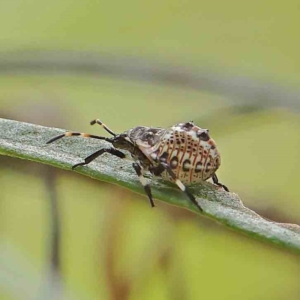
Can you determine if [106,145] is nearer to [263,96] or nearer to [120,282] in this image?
[120,282]

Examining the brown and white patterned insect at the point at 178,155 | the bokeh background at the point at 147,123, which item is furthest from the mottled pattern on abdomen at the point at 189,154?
the bokeh background at the point at 147,123

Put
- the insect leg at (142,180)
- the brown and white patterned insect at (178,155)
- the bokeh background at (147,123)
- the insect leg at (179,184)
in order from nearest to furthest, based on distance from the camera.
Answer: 1. the insect leg at (179,184)
2. the insect leg at (142,180)
3. the brown and white patterned insect at (178,155)
4. the bokeh background at (147,123)

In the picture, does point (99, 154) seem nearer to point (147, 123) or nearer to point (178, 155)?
point (178, 155)

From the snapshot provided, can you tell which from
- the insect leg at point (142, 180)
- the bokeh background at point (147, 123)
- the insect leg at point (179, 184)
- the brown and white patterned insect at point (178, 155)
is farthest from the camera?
the bokeh background at point (147, 123)

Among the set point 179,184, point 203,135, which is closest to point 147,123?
point 203,135

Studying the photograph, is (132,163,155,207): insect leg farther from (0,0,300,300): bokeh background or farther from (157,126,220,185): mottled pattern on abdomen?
(0,0,300,300): bokeh background

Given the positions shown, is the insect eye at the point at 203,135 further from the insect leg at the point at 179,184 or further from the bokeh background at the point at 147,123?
the bokeh background at the point at 147,123

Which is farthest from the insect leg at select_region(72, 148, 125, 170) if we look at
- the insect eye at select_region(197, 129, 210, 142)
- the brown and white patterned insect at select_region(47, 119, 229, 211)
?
the insect eye at select_region(197, 129, 210, 142)
